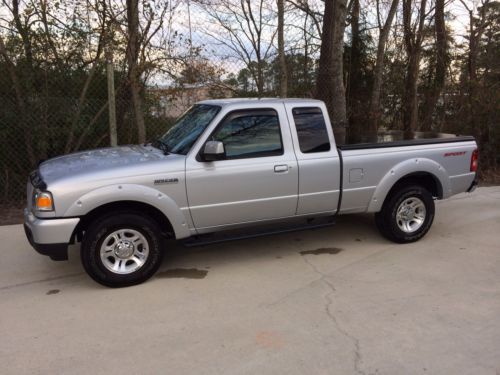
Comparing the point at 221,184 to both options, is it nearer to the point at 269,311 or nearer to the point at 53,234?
the point at 269,311

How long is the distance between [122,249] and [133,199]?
50 cm

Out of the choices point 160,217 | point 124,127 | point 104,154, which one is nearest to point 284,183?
point 160,217

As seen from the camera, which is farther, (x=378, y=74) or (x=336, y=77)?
(x=378, y=74)

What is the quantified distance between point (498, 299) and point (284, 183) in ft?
7.36

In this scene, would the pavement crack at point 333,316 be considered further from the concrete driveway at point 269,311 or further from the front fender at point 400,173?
the front fender at point 400,173

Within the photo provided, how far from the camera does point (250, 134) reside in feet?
15.7

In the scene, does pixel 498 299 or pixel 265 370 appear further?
pixel 498 299

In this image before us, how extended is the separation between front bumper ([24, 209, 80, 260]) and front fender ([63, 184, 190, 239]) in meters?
0.09

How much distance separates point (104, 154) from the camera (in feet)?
16.0

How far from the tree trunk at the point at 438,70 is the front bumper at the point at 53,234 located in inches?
354

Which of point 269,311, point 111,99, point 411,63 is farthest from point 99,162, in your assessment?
point 411,63

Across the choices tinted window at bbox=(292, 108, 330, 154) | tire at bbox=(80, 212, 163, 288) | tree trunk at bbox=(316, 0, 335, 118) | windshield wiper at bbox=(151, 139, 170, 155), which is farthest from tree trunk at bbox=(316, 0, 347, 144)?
tire at bbox=(80, 212, 163, 288)

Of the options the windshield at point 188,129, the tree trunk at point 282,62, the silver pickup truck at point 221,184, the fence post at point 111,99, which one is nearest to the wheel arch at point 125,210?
the silver pickup truck at point 221,184

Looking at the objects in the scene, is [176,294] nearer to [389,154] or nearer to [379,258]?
[379,258]
